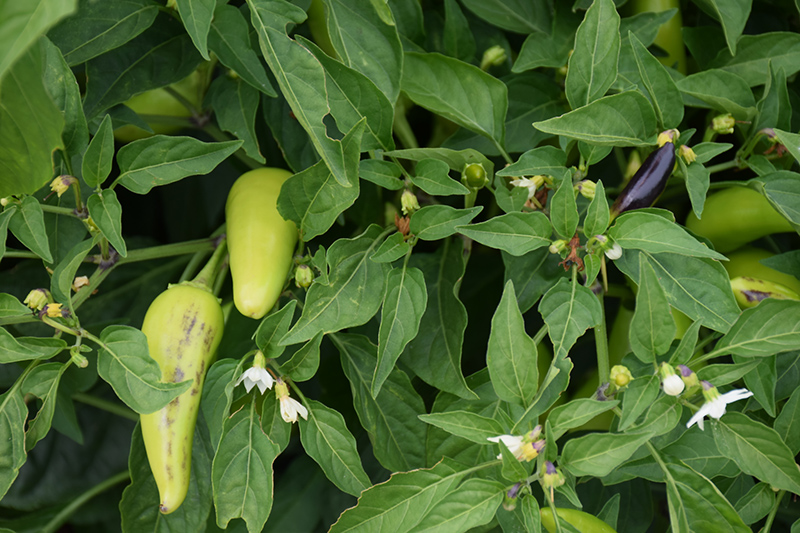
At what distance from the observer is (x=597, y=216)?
44 centimetres

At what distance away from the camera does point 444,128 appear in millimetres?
693

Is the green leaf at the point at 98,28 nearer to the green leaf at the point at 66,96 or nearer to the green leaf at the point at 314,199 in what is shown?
the green leaf at the point at 66,96

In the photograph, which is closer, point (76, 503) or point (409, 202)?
point (409, 202)

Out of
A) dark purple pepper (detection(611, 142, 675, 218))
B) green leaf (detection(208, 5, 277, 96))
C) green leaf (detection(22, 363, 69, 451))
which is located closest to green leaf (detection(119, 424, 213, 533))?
green leaf (detection(22, 363, 69, 451))

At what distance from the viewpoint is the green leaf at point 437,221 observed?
455 mm

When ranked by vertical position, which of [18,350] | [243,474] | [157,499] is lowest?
[157,499]

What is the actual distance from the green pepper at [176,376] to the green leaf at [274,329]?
6 centimetres

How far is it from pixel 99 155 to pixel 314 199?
158 millimetres

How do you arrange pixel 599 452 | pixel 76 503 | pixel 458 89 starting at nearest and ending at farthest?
pixel 599 452, pixel 458 89, pixel 76 503

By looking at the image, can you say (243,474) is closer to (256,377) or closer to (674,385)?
(256,377)

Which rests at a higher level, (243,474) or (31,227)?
(31,227)

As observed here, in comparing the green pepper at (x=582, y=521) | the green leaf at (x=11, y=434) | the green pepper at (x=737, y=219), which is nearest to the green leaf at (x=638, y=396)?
the green pepper at (x=582, y=521)

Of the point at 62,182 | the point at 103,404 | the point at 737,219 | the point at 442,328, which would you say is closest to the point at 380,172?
the point at 442,328

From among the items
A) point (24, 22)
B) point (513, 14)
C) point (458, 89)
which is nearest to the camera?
point (24, 22)
